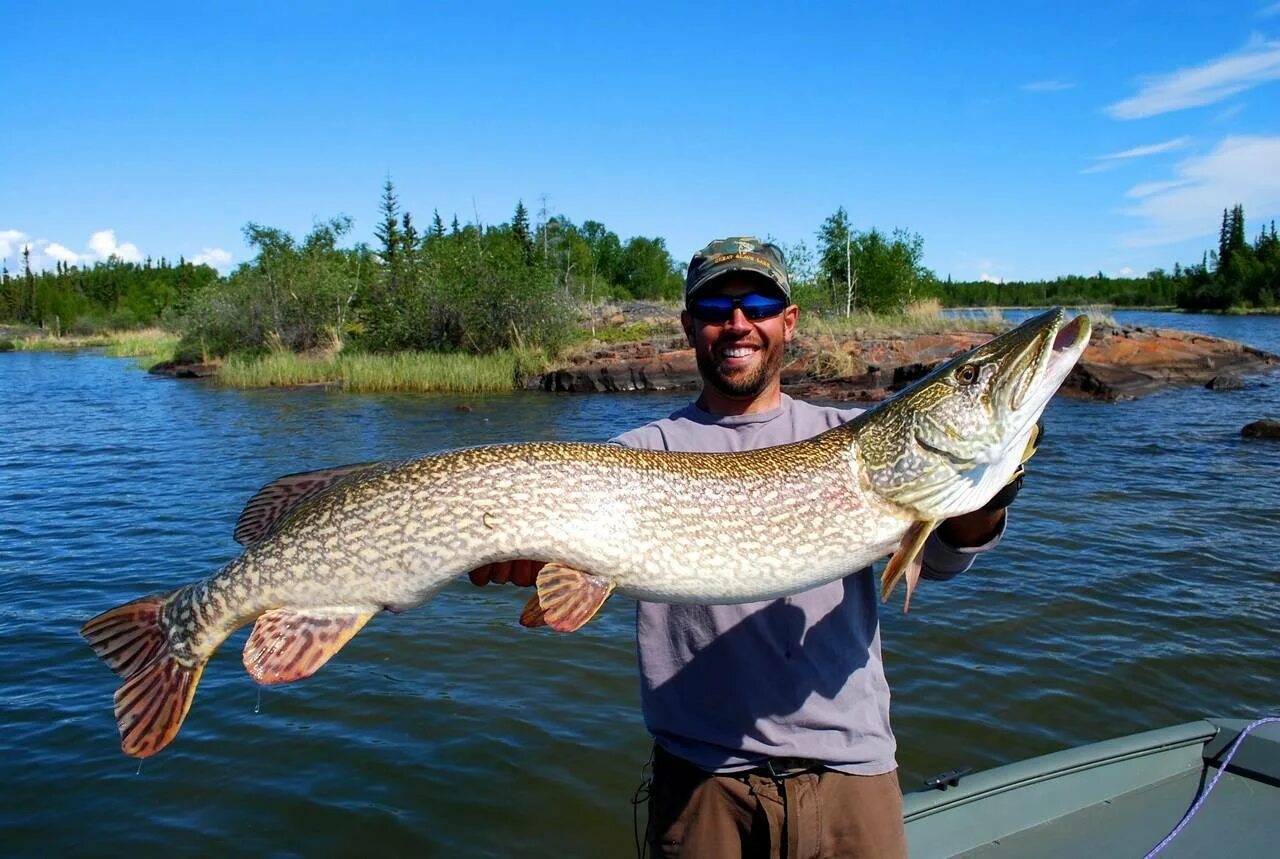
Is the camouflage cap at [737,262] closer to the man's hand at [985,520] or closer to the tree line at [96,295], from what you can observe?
the man's hand at [985,520]

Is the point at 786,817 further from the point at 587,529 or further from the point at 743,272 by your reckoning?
the point at 743,272

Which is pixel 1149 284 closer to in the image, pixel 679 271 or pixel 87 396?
pixel 679 271

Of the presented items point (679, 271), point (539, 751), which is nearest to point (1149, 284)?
point (679, 271)

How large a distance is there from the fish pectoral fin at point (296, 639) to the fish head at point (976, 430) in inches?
63.8

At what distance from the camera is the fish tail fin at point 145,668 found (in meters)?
2.35

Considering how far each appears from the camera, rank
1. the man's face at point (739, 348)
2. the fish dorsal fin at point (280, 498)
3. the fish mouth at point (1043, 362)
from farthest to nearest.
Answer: the man's face at point (739, 348) → the fish dorsal fin at point (280, 498) → the fish mouth at point (1043, 362)

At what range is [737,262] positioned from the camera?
2.75 meters

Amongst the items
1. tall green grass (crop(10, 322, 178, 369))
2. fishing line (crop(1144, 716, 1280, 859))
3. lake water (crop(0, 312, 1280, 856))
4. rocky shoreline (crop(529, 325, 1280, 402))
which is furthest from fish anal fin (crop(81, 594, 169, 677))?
tall green grass (crop(10, 322, 178, 369))

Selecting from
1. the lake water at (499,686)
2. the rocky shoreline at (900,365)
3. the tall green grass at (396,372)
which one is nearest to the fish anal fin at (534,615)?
the lake water at (499,686)

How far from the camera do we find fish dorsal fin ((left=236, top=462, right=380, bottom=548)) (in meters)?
2.58

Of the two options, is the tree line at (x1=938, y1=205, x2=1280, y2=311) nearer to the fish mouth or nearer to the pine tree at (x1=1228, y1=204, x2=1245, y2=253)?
the pine tree at (x1=1228, y1=204, x2=1245, y2=253)

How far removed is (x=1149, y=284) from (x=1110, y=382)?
4308 inches

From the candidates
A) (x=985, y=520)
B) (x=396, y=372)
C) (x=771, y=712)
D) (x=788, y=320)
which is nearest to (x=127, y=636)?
(x=771, y=712)

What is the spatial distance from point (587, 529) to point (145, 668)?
4.45ft
